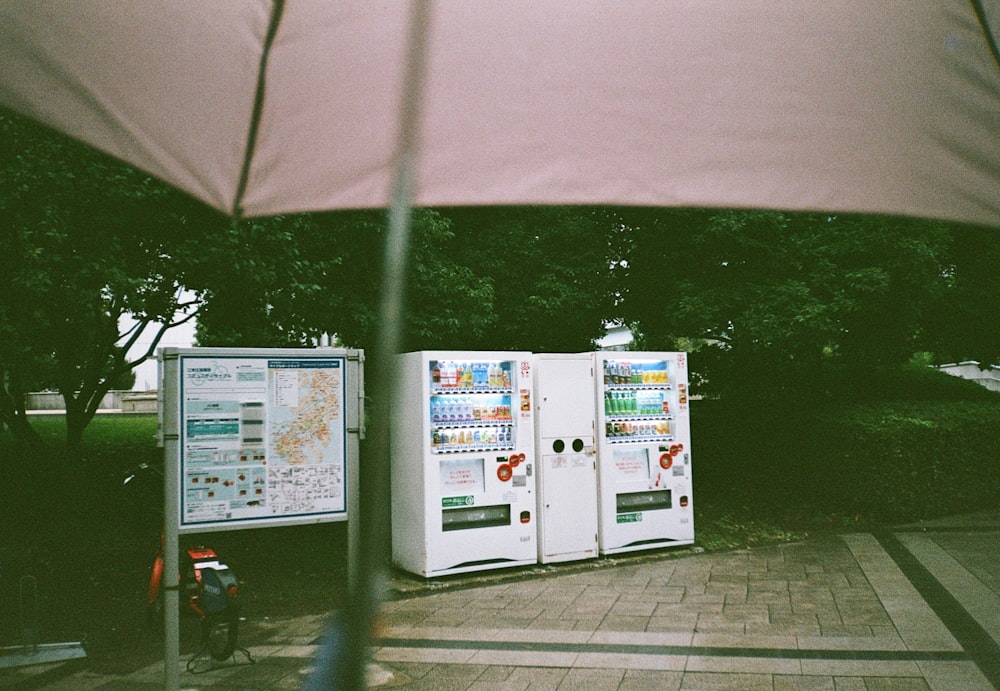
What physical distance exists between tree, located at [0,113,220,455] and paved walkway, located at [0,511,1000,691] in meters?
3.05

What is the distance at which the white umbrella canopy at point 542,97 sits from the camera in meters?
1.83

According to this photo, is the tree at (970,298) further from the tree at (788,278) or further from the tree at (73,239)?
the tree at (73,239)

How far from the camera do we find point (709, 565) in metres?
8.52

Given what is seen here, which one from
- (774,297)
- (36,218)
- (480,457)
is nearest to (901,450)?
(774,297)

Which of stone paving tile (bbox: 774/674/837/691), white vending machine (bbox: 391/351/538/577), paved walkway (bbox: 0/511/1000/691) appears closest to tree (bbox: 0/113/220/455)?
white vending machine (bbox: 391/351/538/577)

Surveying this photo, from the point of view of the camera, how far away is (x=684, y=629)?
20.3 feet

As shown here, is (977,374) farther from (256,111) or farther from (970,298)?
(256,111)

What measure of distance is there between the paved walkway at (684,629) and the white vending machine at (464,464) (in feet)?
1.04

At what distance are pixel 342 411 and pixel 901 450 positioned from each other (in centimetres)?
857

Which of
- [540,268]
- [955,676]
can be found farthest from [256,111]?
[540,268]

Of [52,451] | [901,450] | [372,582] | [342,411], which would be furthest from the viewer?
[52,451]

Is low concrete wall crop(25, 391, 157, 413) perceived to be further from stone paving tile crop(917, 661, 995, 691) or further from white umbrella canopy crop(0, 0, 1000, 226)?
white umbrella canopy crop(0, 0, 1000, 226)

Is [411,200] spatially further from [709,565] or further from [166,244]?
[709,565]

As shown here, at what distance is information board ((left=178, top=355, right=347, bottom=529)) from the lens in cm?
509
